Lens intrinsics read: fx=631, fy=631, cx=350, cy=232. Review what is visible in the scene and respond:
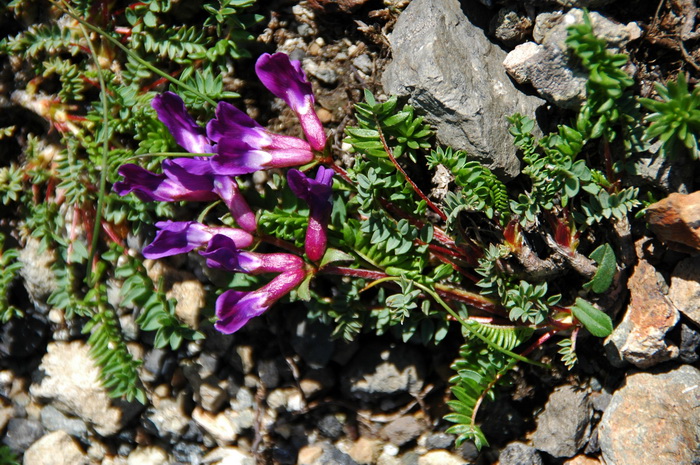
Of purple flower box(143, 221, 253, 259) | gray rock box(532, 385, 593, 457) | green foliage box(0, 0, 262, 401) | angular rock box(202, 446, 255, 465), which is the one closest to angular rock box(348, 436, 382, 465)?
angular rock box(202, 446, 255, 465)

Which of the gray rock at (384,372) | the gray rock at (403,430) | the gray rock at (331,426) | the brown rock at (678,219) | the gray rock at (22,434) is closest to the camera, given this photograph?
the brown rock at (678,219)

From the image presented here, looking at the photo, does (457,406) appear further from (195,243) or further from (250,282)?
(195,243)

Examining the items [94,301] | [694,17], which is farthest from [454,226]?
[94,301]

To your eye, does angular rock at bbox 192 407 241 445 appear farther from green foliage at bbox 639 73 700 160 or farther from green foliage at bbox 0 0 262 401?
green foliage at bbox 639 73 700 160

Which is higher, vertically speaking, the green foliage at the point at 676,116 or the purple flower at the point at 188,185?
the green foliage at the point at 676,116

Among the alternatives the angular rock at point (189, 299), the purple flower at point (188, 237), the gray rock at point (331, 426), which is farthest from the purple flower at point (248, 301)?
the gray rock at point (331, 426)

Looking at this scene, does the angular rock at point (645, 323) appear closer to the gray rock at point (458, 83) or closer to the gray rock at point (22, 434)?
the gray rock at point (458, 83)

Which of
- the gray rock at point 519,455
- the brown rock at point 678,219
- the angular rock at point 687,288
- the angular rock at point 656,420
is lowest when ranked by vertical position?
the gray rock at point 519,455
